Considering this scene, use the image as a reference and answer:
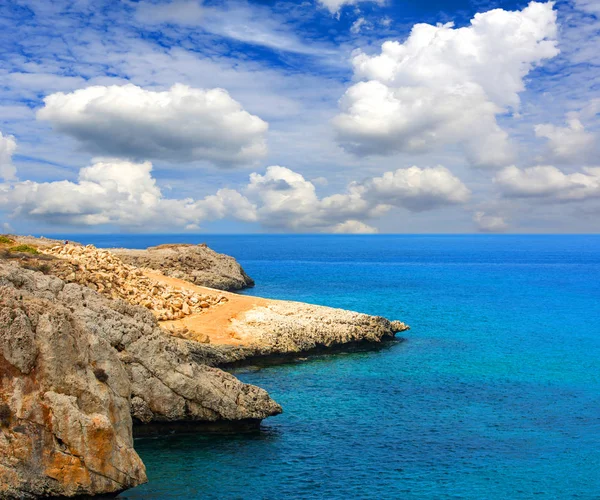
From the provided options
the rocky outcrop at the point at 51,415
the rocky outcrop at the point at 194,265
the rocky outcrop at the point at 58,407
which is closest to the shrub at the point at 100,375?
the rocky outcrop at the point at 58,407

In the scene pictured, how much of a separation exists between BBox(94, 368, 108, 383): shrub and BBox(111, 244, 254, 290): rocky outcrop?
65227mm

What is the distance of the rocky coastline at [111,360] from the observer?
16.0 m

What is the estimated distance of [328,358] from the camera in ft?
143

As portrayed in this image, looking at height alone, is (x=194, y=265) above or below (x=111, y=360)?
above

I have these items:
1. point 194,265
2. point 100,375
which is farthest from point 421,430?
point 194,265

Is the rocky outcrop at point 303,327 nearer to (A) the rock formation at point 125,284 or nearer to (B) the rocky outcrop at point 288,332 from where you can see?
(B) the rocky outcrop at point 288,332

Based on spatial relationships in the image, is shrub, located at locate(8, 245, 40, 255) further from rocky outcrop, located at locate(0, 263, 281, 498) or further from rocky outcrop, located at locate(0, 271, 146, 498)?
rocky outcrop, located at locate(0, 271, 146, 498)

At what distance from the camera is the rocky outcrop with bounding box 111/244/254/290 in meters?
87.4

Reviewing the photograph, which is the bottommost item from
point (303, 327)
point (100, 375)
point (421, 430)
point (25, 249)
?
point (421, 430)

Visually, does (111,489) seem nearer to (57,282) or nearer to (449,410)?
(57,282)

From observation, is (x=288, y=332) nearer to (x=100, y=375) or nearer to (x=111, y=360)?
(x=111, y=360)

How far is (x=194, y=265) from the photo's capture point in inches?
3659

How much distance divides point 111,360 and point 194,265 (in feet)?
246

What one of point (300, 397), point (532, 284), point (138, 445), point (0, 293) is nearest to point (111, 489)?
point (0, 293)
